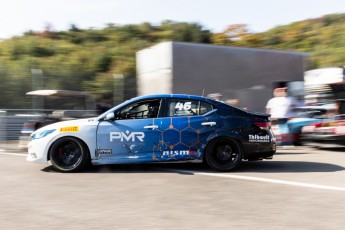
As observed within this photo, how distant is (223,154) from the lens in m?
8.03

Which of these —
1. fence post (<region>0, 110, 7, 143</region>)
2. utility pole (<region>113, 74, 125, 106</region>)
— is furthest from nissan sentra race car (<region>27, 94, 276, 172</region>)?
utility pole (<region>113, 74, 125, 106</region>)

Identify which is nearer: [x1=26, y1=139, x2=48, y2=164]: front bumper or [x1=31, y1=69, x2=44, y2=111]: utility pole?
[x1=26, y1=139, x2=48, y2=164]: front bumper

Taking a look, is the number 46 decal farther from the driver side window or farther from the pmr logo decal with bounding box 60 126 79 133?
the pmr logo decal with bounding box 60 126 79 133

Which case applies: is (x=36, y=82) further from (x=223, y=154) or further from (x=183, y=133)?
(x=223, y=154)

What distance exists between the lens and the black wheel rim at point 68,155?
311 inches

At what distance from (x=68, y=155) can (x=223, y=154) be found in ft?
9.77

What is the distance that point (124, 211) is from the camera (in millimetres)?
5148

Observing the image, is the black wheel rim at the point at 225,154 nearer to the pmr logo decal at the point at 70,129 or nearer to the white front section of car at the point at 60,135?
the white front section of car at the point at 60,135

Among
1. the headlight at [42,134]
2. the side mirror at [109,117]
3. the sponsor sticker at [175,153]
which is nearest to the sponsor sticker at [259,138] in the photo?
the sponsor sticker at [175,153]

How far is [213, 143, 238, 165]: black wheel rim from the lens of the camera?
8.01 metres

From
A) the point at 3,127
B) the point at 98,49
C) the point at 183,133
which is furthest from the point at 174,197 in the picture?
the point at 98,49

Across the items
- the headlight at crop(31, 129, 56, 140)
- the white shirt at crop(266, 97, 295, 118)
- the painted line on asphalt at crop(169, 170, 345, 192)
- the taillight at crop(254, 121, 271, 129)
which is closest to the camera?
the painted line on asphalt at crop(169, 170, 345, 192)

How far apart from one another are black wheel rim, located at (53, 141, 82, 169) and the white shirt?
6.36 metres

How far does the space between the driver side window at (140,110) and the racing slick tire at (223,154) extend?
1.26 metres
